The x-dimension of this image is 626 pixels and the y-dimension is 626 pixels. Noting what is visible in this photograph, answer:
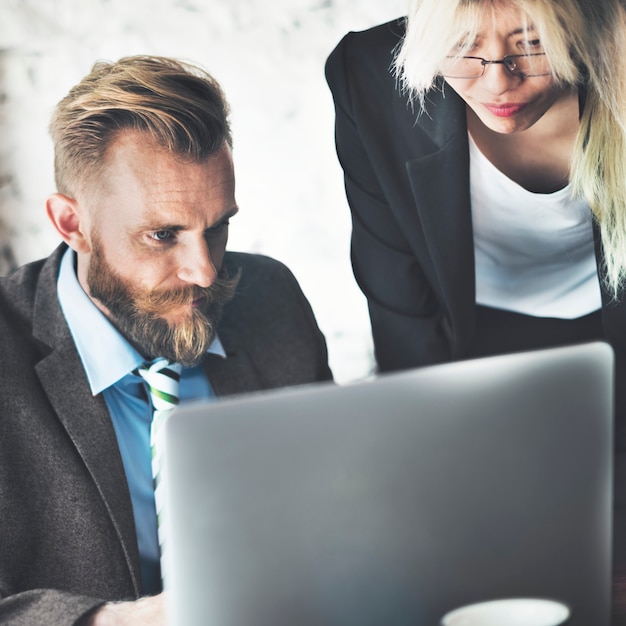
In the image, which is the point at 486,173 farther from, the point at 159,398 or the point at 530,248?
the point at 159,398

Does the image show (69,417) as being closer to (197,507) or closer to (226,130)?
(226,130)

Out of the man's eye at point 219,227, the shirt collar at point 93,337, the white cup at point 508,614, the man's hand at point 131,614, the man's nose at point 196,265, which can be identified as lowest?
the man's hand at point 131,614

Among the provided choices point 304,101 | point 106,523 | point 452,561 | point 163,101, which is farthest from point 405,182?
point 452,561

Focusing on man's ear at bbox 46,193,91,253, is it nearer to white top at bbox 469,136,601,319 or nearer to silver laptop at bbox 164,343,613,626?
white top at bbox 469,136,601,319

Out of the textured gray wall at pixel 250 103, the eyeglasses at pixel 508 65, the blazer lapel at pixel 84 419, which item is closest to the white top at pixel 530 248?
the eyeglasses at pixel 508 65

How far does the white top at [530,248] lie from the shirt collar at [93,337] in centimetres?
77

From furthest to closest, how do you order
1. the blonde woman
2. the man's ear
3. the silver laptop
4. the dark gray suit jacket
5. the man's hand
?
the man's ear
the blonde woman
the dark gray suit jacket
the man's hand
the silver laptop

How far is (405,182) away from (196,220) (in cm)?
44

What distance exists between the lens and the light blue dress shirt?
1.58 meters

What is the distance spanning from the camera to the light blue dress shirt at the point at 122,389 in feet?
5.18

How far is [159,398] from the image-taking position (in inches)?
65.5

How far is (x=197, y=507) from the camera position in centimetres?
80

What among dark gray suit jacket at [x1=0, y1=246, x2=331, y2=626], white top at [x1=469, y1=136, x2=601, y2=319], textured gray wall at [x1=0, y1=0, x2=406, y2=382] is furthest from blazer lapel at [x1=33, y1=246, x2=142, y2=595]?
white top at [x1=469, y1=136, x2=601, y2=319]

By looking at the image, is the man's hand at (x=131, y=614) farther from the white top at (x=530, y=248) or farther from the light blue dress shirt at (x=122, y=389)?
the white top at (x=530, y=248)
